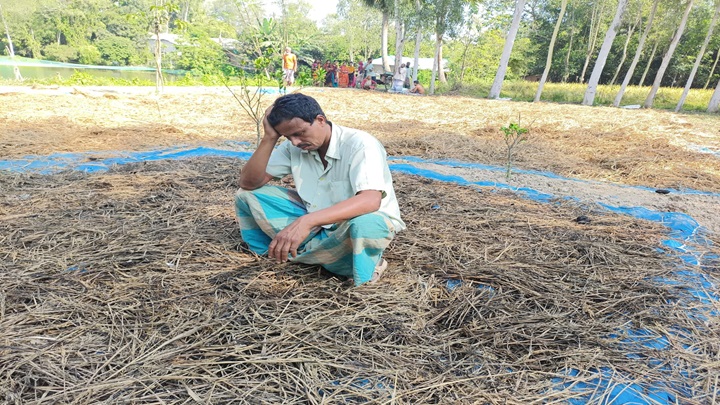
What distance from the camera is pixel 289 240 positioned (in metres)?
1.44

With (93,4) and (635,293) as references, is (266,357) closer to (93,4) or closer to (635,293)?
(635,293)

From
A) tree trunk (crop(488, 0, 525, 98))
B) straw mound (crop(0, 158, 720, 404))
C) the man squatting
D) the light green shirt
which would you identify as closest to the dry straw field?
straw mound (crop(0, 158, 720, 404))

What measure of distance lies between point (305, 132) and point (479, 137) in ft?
18.8

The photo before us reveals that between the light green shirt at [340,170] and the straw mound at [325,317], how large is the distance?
0.35 meters

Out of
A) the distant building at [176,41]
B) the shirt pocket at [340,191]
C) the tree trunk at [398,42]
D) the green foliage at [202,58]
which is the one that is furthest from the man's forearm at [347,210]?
the green foliage at [202,58]

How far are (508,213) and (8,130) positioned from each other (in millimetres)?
6384

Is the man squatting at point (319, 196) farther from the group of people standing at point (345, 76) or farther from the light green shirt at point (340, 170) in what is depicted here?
the group of people standing at point (345, 76)

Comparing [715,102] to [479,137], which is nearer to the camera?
[479,137]

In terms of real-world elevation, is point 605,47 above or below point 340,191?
above

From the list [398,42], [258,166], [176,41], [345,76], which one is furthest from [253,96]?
[176,41]

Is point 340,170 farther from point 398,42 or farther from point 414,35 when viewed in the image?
point 414,35

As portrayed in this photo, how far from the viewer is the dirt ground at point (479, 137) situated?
400 centimetres

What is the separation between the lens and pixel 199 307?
59.7 inches

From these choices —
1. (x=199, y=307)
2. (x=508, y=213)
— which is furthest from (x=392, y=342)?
(x=508, y=213)
